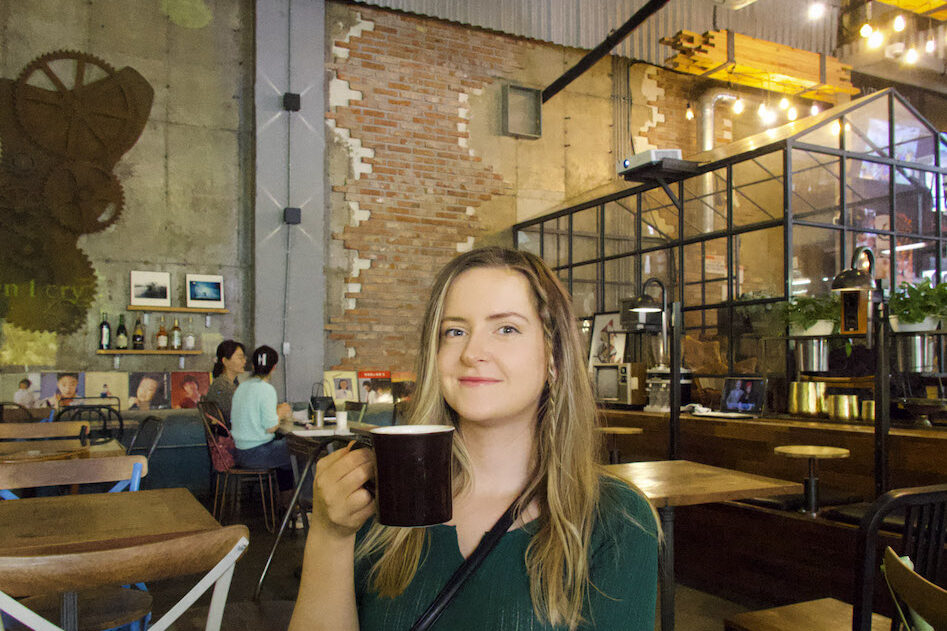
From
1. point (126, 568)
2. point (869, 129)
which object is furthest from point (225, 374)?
point (869, 129)

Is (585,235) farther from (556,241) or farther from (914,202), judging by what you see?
(914,202)

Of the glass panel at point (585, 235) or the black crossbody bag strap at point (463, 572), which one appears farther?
the glass panel at point (585, 235)

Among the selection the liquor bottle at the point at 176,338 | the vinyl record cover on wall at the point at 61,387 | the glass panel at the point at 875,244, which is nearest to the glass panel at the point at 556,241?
the glass panel at the point at 875,244

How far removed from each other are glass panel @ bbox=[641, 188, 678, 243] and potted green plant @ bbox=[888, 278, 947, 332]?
2.82 m

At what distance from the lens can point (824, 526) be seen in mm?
3252

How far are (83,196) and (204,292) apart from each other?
49.5 inches

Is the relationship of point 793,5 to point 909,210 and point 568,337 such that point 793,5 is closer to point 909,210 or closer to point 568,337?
point 909,210

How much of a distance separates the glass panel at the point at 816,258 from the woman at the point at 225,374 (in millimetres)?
4234

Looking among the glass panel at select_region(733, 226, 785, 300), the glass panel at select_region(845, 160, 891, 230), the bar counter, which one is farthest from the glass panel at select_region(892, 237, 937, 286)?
the bar counter

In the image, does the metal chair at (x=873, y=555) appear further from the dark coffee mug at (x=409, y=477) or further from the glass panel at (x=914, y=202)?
the glass panel at (x=914, y=202)

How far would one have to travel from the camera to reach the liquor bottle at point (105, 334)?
605cm

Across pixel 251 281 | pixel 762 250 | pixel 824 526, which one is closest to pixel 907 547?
pixel 824 526

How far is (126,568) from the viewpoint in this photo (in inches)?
45.8

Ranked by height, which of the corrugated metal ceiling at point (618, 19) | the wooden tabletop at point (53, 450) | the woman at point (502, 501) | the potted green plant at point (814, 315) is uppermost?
the corrugated metal ceiling at point (618, 19)
